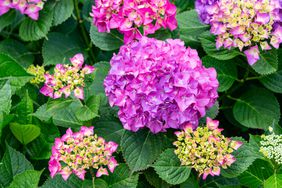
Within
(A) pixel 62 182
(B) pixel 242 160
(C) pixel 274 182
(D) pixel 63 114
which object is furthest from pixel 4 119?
(C) pixel 274 182

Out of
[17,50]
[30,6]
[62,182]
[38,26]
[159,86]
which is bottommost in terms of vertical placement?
[17,50]

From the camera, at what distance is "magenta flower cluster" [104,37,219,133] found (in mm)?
1867

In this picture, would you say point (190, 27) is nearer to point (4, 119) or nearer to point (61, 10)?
point (61, 10)

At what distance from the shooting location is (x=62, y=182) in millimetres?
1973

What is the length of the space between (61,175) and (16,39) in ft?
3.83

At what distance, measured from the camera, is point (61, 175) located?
1.97m

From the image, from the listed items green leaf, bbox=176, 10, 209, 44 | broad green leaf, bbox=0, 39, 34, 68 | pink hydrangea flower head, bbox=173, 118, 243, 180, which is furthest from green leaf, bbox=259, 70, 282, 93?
broad green leaf, bbox=0, 39, 34, 68

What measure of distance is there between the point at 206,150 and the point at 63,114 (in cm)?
57

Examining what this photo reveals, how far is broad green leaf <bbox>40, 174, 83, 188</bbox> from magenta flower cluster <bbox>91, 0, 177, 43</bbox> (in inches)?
22.5

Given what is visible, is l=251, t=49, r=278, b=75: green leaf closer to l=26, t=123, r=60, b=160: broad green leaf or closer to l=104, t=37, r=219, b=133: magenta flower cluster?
l=104, t=37, r=219, b=133: magenta flower cluster

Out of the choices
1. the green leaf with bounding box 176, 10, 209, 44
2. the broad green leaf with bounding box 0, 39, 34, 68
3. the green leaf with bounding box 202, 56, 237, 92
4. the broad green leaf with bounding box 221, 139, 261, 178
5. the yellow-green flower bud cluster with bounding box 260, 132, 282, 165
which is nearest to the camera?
the yellow-green flower bud cluster with bounding box 260, 132, 282, 165

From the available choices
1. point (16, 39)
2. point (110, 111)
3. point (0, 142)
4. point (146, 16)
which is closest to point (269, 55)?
point (146, 16)

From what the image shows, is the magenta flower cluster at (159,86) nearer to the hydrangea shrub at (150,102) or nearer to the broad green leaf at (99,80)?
the hydrangea shrub at (150,102)

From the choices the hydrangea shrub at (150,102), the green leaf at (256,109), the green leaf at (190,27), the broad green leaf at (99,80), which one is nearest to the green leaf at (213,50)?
the hydrangea shrub at (150,102)
